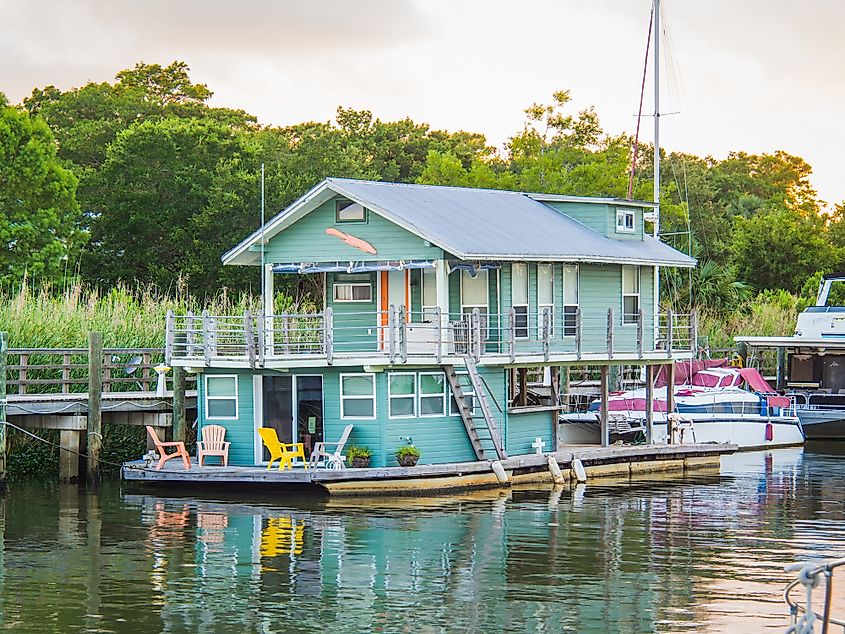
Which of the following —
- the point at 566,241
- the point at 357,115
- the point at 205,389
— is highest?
the point at 357,115

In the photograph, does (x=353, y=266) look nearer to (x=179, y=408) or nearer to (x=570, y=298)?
(x=179, y=408)

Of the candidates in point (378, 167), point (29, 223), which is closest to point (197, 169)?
point (29, 223)

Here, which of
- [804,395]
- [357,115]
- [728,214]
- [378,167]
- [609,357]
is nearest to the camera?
[609,357]

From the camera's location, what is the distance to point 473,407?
35.6 meters

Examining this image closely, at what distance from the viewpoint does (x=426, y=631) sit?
20.2 meters

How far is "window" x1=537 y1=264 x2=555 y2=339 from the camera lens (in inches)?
1495

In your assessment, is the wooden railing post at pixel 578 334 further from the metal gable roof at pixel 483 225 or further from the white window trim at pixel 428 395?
the white window trim at pixel 428 395

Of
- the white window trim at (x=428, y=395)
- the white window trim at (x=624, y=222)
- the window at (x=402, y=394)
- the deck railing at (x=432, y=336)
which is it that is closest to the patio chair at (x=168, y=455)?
the deck railing at (x=432, y=336)

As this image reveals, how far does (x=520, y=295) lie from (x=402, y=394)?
17.3ft

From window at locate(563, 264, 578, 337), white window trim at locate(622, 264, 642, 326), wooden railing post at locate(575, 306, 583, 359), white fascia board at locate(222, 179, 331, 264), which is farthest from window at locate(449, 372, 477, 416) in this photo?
white window trim at locate(622, 264, 642, 326)

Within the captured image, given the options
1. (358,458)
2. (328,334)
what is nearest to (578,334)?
(358,458)

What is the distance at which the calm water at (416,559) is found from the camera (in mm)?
21078

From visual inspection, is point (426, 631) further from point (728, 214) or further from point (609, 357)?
point (728, 214)

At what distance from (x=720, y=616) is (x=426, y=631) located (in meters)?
4.18
